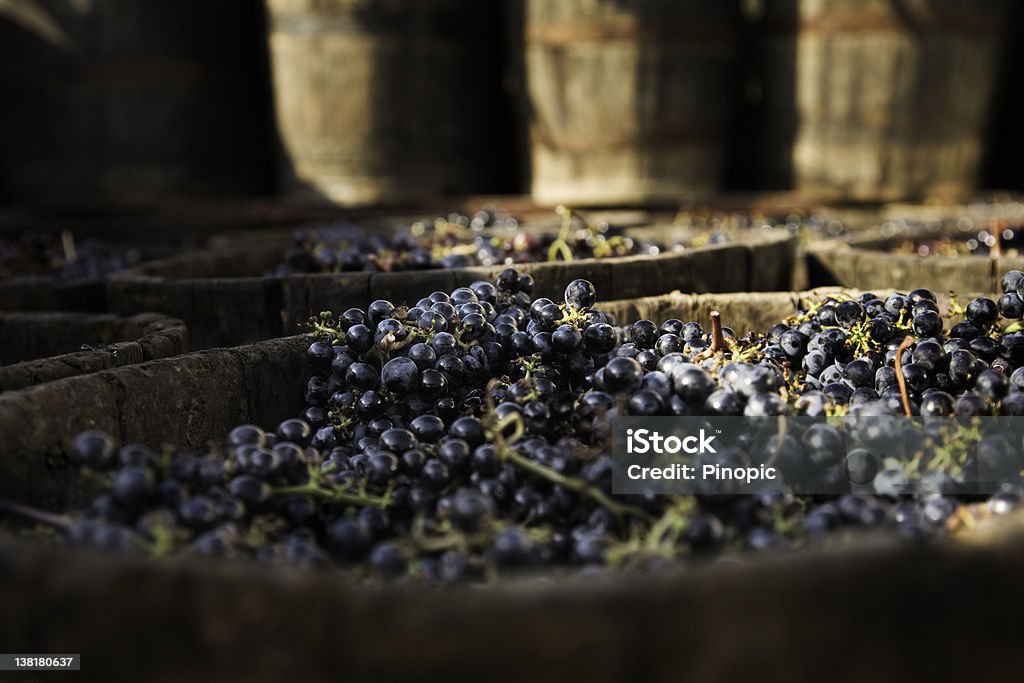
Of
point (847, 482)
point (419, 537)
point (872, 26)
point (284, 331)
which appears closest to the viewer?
point (419, 537)

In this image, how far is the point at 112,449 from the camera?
3.55 ft

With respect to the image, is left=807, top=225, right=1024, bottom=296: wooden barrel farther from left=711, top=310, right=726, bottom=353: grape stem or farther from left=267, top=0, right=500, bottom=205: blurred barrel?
left=267, top=0, right=500, bottom=205: blurred barrel

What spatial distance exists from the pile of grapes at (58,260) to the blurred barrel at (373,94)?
5.69 ft

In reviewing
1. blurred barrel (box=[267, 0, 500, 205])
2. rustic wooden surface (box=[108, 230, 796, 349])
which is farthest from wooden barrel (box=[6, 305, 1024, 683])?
blurred barrel (box=[267, 0, 500, 205])

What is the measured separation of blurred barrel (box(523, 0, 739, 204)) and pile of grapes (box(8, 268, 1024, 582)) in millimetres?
2950

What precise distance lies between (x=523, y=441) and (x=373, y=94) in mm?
3798

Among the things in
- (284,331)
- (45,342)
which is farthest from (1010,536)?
(45,342)

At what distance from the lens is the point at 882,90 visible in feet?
→ 14.6

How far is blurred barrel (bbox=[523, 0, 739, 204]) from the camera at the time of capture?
4.48m

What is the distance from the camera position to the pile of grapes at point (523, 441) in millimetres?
990

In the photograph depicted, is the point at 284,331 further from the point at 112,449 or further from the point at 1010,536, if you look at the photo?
the point at 1010,536

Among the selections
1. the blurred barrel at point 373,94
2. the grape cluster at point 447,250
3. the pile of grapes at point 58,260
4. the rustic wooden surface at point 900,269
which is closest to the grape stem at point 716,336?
the grape cluster at point 447,250

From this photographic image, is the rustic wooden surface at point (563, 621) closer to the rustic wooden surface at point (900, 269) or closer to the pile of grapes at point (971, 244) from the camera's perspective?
the rustic wooden surface at point (900, 269)

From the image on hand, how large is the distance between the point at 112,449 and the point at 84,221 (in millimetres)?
4176
